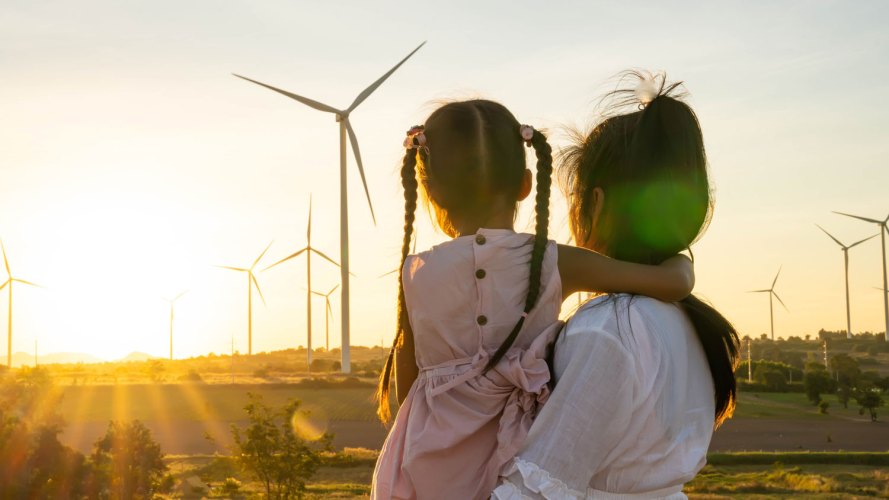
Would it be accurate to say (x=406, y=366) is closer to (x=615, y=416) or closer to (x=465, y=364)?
(x=465, y=364)

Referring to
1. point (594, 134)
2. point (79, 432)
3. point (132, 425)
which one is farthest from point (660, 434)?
point (79, 432)

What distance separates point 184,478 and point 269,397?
43462 mm

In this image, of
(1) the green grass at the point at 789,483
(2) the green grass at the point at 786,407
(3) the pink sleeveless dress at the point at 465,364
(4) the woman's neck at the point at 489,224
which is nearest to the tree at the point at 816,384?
(2) the green grass at the point at 786,407

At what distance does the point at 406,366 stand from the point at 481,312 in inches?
23.3

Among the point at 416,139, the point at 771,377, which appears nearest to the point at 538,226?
the point at 416,139

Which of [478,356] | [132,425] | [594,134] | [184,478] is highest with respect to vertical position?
[594,134]

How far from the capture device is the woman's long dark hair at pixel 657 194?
4.20 meters

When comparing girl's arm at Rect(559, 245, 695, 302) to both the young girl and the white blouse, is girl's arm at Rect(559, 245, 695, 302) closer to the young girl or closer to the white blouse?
the young girl

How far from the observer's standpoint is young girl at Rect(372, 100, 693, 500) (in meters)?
4.14

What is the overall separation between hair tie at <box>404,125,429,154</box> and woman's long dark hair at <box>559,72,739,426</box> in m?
0.74

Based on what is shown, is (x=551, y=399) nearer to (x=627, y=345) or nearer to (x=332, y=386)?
(x=627, y=345)

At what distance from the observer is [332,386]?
11212 cm

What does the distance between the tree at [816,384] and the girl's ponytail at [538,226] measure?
115561mm

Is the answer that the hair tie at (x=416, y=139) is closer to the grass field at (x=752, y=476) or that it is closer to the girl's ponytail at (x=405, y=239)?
the girl's ponytail at (x=405, y=239)
